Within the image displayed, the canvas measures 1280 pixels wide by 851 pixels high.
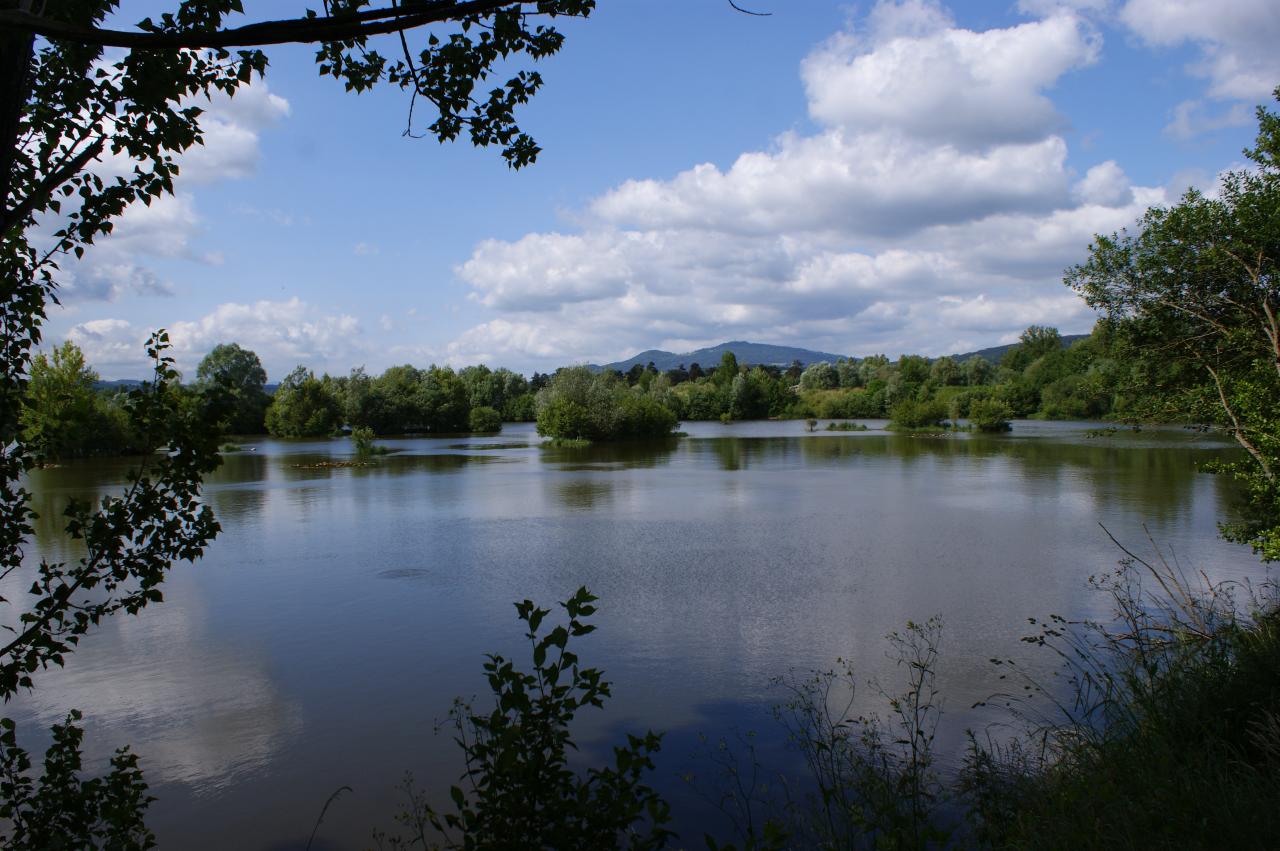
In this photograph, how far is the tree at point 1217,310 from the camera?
825 centimetres

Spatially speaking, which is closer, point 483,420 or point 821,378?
point 483,420

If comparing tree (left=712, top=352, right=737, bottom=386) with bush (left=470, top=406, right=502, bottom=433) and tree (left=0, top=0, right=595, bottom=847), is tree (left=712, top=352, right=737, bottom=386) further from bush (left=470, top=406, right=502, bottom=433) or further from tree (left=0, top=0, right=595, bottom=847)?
tree (left=0, top=0, right=595, bottom=847)

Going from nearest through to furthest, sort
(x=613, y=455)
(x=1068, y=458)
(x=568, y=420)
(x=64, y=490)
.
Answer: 1. (x=64, y=490)
2. (x=1068, y=458)
3. (x=613, y=455)
4. (x=568, y=420)

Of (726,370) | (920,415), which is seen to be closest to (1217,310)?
(920,415)

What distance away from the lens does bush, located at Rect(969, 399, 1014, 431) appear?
56188mm

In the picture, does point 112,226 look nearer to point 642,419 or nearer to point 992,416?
point 642,419

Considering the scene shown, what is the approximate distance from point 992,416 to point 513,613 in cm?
5325

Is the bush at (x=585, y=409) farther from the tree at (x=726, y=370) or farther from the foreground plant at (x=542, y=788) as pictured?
the foreground plant at (x=542, y=788)

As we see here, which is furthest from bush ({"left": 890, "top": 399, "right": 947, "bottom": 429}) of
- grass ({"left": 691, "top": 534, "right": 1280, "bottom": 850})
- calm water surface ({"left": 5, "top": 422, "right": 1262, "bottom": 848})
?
grass ({"left": 691, "top": 534, "right": 1280, "bottom": 850})

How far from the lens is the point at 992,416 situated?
185 feet

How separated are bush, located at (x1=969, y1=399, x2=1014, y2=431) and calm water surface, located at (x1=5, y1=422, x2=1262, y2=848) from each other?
3277 centimetres

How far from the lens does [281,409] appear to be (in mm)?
57656

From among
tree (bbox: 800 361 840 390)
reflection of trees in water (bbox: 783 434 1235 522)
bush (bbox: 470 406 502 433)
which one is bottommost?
reflection of trees in water (bbox: 783 434 1235 522)

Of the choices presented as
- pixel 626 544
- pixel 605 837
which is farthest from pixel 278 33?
pixel 626 544
